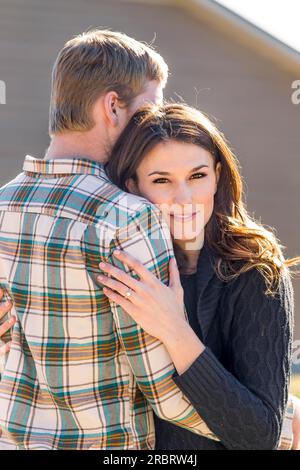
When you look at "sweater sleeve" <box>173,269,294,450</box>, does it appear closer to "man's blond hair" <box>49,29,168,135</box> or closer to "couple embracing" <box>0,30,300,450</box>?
"couple embracing" <box>0,30,300,450</box>

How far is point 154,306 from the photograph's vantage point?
2078mm

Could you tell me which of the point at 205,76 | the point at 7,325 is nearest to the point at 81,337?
the point at 7,325

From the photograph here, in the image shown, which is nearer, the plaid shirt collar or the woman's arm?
the woman's arm

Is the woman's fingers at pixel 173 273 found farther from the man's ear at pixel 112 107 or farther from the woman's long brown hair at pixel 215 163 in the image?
the man's ear at pixel 112 107

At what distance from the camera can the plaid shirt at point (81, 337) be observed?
2.06 meters

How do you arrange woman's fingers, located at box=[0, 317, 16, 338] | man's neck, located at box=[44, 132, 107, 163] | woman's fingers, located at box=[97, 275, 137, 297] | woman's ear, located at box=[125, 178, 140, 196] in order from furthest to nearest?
1. woman's ear, located at box=[125, 178, 140, 196]
2. man's neck, located at box=[44, 132, 107, 163]
3. woman's fingers, located at box=[0, 317, 16, 338]
4. woman's fingers, located at box=[97, 275, 137, 297]

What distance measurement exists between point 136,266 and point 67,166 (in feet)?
1.13

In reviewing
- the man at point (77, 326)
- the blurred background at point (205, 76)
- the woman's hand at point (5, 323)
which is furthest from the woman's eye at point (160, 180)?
the blurred background at point (205, 76)

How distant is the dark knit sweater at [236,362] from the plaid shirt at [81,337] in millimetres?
71

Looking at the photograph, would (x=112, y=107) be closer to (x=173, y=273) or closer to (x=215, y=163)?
(x=215, y=163)

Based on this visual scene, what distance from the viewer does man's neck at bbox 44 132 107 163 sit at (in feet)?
7.54

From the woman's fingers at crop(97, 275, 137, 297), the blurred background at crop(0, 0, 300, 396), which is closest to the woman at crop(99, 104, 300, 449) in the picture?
the woman's fingers at crop(97, 275, 137, 297)

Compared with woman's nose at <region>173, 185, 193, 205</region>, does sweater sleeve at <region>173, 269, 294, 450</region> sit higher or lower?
lower

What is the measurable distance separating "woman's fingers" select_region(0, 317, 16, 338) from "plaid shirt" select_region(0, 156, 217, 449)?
0.06 ft
